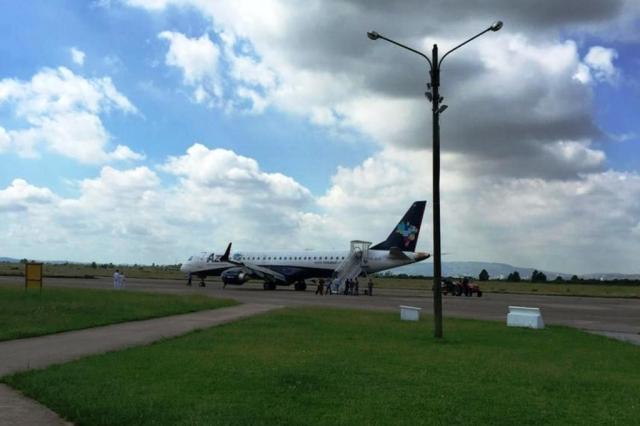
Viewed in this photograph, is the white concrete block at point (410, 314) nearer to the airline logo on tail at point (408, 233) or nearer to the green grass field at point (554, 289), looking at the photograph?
the airline logo on tail at point (408, 233)

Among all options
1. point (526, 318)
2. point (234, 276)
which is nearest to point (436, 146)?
point (526, 318)

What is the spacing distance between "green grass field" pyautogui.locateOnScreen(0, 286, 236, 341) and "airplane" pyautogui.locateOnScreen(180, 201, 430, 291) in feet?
79.7

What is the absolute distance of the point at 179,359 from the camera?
12336 millimetres

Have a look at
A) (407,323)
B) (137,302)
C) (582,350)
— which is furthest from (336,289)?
(582,350)

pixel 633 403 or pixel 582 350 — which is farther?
pixel 582 350

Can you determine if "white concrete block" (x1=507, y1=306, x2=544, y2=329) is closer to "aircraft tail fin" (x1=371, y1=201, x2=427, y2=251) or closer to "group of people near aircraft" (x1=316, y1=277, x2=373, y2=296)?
"group of people near aircraft" (x1=316, y1=277, x2=373, y2=296)

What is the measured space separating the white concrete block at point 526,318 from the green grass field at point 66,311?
1271cm

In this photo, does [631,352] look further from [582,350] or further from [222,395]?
[222,395]

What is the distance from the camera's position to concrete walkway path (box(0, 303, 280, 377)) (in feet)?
41.7

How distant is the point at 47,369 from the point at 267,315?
1338 cm

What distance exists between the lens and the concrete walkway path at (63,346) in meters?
8.09

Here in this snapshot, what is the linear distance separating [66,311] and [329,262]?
1409 inches

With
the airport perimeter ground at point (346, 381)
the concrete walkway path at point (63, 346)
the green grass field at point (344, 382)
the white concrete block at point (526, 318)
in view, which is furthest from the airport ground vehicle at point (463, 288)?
the green grass field at point (344, 382)

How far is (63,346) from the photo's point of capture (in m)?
14.9
